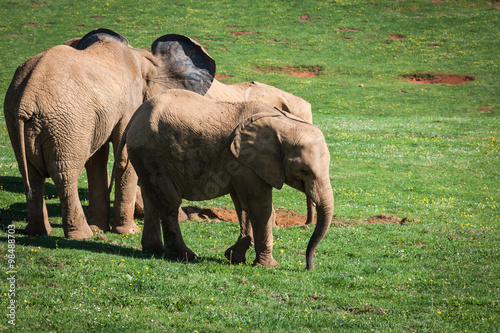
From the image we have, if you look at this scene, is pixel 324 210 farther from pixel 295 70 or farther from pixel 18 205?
pixel 295 70

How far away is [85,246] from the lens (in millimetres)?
9953

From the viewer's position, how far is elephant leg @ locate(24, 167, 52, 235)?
34.9 ft

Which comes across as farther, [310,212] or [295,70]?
[295,70]

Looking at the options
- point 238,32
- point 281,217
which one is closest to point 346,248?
point 281,217

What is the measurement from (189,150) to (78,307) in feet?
11.3

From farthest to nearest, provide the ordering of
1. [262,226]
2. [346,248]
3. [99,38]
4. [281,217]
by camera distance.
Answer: [281,217] < [99,38] < [346,248] < [262,226]

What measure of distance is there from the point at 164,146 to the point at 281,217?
6.01m

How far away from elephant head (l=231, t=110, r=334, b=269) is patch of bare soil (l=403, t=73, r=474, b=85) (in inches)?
1489

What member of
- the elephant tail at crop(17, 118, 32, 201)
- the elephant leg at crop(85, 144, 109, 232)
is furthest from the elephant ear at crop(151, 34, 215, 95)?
the elephant tail at crop(17, 118, 32, 201)

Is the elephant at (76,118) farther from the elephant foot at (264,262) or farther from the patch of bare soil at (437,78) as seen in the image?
the patch of bare soil at (437,78)

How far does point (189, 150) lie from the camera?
942cm

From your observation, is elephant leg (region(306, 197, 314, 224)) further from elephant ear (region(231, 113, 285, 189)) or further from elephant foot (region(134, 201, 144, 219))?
elephant ear (region(231, 113, 285, 189))

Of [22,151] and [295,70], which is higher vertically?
[22,151]

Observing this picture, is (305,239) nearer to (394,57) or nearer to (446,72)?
(446,72)
